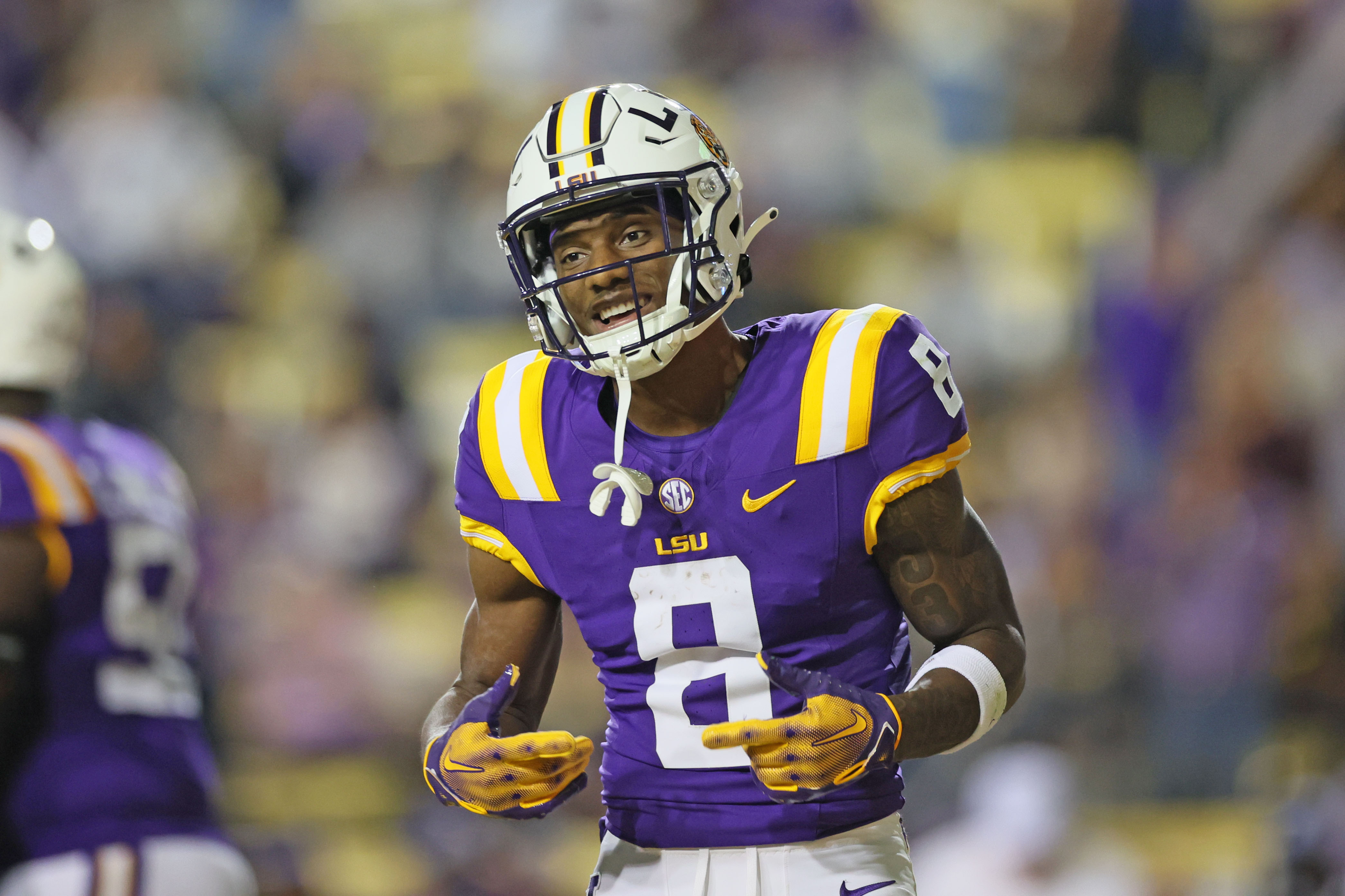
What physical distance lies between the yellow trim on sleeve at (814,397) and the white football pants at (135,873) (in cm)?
136

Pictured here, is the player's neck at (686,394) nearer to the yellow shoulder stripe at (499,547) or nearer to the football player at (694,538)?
the football player at (694,538)

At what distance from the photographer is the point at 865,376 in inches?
76.3

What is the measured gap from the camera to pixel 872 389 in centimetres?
193

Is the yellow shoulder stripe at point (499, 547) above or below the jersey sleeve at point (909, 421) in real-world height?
below

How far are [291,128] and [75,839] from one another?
15.0ft

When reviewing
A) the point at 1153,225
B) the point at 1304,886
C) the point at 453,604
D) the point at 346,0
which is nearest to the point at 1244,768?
the point at 1304,886

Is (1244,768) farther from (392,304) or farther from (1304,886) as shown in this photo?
(392,304)

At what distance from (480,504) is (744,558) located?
15.7 inches

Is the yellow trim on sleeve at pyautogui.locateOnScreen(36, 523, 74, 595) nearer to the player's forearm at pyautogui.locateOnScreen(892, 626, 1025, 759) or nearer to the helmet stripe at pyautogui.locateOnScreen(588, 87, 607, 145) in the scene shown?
the helmet stripe at pyautogui.locateOnScreen(588, 87, 607, 145)

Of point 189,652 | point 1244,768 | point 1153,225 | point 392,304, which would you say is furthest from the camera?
point 392,304

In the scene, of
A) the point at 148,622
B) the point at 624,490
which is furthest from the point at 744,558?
the point at 148,622

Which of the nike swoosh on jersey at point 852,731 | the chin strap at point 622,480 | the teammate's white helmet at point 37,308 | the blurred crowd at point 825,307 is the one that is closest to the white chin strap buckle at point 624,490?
the chin strap at point 622,480

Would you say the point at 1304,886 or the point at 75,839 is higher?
the point at 75,839

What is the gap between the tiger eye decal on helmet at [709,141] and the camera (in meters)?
2.08
